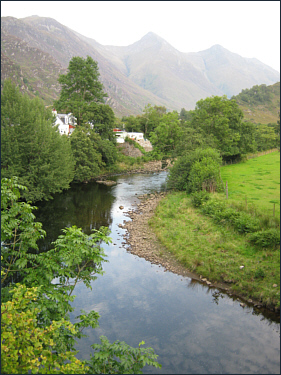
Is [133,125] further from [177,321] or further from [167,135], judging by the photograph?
[177,321]

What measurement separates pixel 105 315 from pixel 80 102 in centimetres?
4879

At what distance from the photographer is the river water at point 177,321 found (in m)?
10.3

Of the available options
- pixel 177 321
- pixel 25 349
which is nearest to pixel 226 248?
pixel 177 321

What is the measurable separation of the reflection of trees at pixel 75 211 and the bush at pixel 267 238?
12.8 m

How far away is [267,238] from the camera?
16.9 meters

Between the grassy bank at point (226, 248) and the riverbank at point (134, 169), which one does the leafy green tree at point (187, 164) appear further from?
the riverbank at point (134, 169)

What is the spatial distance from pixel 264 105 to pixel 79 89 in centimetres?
3787

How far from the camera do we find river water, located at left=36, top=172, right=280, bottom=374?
10320mm

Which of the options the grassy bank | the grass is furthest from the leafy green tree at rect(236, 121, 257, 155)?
the grass

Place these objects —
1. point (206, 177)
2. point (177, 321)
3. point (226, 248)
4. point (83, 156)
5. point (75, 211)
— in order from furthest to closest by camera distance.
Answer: point (83, 156) < point (206, 177) < point (75, 211) < point (226, 248) < point (177, 321)

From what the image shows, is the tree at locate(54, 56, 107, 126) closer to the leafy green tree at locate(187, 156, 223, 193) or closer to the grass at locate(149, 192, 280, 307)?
the leafy green tree at locate(187, 156, 223, 193)

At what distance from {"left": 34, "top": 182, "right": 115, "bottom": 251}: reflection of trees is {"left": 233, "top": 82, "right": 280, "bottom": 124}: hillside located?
1615cm

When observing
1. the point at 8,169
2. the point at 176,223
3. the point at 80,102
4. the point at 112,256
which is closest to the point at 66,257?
the point at 112,256

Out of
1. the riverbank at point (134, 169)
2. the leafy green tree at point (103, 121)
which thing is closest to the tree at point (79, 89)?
the leafy green tree at point (103, 121)
